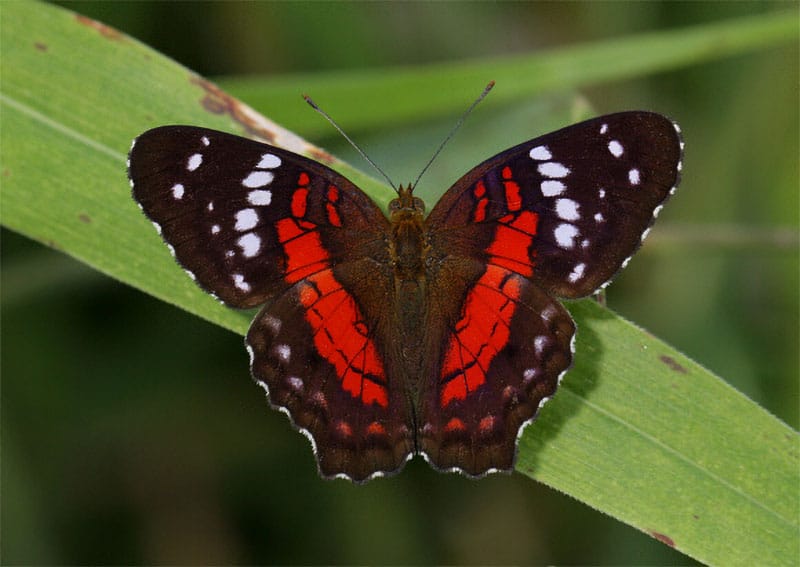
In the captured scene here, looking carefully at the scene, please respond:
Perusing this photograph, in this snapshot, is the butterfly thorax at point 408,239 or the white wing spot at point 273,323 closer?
the white wing spot at point 273,323

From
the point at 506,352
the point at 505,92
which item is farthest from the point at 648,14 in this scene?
the point at 506,352

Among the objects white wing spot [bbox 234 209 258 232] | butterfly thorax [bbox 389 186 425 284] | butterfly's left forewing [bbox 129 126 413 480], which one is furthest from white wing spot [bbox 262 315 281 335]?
butterfly thorax [bbox 389 186 425 284]

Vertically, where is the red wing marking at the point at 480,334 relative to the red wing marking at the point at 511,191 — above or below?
below

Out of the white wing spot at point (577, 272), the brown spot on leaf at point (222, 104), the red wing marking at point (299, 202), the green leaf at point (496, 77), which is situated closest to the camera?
the white wing spot at point (577, 272)

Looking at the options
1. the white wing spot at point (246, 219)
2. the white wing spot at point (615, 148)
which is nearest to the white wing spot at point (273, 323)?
the white wing spot at point (246, 219)

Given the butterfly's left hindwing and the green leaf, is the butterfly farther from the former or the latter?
the green leaf

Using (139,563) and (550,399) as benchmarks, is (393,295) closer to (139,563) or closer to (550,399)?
(550,399)

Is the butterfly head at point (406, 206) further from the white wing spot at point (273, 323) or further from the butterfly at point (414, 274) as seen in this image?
the white wing spot at point (273, 323)
